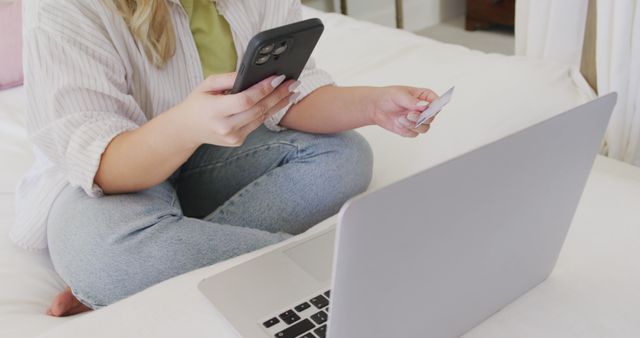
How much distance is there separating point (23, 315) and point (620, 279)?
670 mm

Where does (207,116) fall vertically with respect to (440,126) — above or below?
above

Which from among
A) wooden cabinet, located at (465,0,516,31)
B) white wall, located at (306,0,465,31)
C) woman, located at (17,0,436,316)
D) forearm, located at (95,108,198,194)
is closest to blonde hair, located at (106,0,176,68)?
woman, located at (17,0,436,316)

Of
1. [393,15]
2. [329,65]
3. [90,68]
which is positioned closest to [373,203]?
[90,68]

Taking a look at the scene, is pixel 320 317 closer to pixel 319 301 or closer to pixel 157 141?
pixel 319 301

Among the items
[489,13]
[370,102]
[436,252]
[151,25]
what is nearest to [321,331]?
[436,252]

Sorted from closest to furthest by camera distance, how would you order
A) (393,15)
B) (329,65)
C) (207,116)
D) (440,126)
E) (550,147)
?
(550,147) → (207,116) → (440,126) → (329,65) → (393,15)

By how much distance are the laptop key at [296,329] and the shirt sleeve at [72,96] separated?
0.32 meters

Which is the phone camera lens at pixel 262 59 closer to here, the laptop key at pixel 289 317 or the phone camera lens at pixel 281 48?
the phone camera lens at pixel 281 48

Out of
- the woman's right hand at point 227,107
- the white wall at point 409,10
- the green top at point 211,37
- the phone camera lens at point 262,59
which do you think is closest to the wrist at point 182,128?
the woman's right hand at point 227,107

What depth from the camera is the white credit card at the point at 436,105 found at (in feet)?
1.77

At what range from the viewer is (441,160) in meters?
0.91

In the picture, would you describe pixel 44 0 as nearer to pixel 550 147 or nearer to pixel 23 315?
pixel 23 315

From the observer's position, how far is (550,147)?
18.1 inches

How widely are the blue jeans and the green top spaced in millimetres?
125
